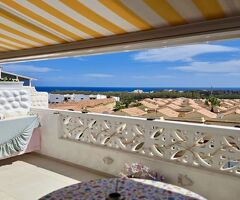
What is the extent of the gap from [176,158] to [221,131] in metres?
1.00

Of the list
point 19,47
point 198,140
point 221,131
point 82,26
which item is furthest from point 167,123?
point 19,47

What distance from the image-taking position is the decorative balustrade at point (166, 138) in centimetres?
423

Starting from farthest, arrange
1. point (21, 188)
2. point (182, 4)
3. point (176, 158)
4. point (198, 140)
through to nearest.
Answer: point (21, 188), point (176, 158), point (198, 140), point (182, 4)

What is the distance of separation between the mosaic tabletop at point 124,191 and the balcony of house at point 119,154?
208 centimetres

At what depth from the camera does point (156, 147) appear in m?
5.07

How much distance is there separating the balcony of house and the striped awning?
189 centimetres

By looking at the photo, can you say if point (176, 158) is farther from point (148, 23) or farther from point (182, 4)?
point (182, 4)

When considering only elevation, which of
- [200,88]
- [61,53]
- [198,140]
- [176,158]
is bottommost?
[176,158]

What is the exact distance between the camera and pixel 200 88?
5.69 meters

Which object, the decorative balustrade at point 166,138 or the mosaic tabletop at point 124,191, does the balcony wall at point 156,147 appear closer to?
the decorative balustrade at point 166,138

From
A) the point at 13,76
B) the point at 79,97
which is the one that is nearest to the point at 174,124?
the point at 79,97

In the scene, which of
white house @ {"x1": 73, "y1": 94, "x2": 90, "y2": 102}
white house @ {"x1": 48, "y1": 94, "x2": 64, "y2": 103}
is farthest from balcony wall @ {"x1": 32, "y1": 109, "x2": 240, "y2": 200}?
white house @ {"x1": 73, "y1": 94, "x2": 90, "y2": 102}

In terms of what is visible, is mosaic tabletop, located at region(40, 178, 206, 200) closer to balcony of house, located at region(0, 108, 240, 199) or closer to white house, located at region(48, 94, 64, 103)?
balcony of house, located at region(0, 108, 240, 199)

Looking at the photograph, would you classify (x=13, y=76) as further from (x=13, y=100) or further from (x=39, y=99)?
(x=13, y=100)
